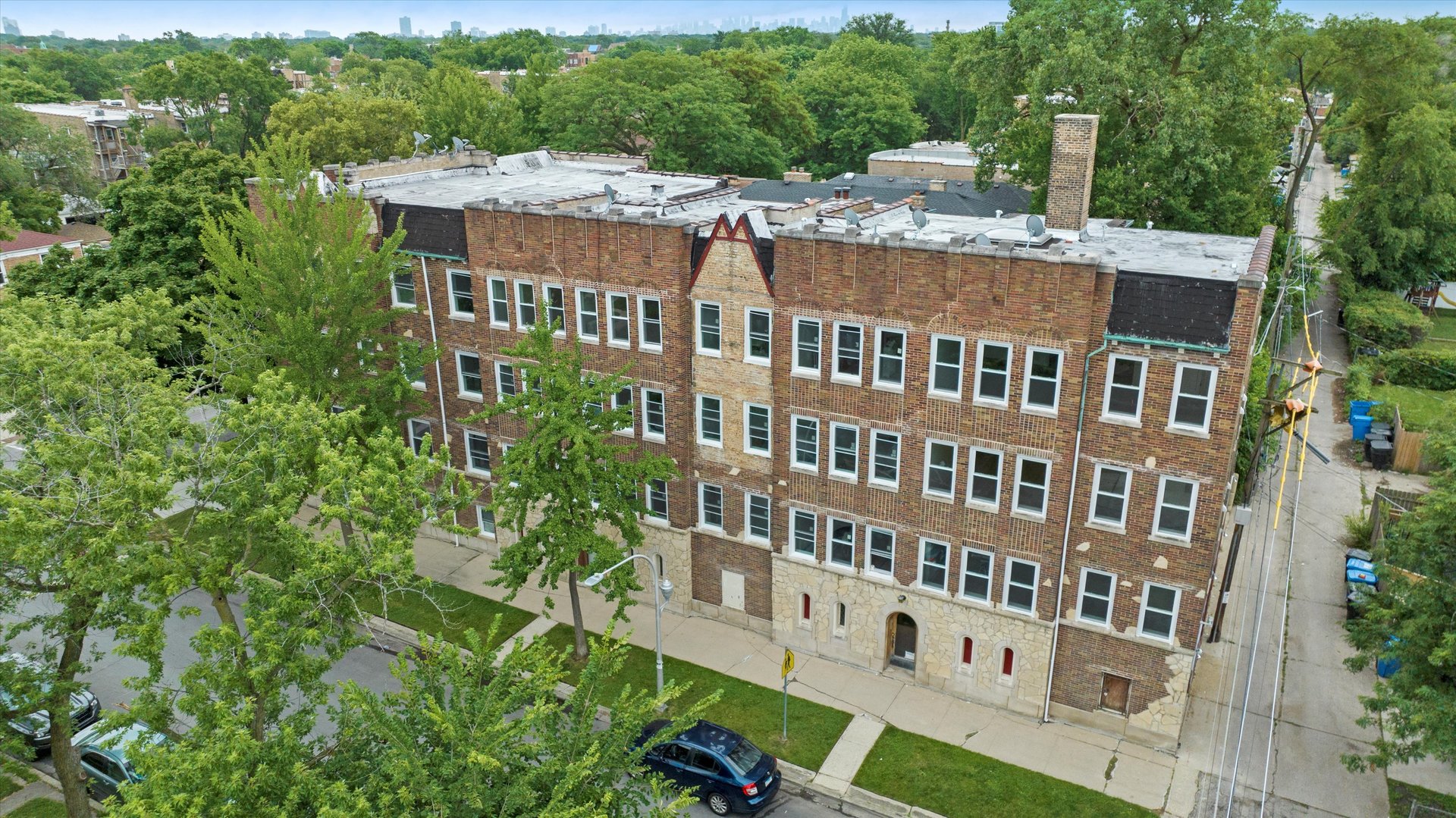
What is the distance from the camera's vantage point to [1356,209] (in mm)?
62438

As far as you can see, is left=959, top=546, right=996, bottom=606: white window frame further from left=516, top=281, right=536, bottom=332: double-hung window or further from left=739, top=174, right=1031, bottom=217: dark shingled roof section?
left=739, top=174, right=1031, bottom=217: dark shingled roof section

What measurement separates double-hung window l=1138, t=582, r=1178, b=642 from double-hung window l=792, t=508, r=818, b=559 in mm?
9084

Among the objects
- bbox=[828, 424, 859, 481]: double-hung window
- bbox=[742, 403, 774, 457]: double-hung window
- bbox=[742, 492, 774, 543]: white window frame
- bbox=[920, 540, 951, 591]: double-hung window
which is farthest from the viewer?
bbox=[742, 492, 774, 543]: white window frame

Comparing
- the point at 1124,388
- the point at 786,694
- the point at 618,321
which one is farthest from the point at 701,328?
the point at 1124,388

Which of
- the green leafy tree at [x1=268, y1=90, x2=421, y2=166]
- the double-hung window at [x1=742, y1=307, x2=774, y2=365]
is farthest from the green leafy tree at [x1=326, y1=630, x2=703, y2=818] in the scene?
the green leafy tree at [x1=268, y1=90, x2=421, y2=166]

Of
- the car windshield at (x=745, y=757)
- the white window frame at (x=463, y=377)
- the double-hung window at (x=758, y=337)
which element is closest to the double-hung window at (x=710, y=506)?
the double-hung window at (x=758, y=337)

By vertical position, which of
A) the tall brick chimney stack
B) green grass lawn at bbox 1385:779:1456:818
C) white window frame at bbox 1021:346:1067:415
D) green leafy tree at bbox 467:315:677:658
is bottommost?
green grass lawn at bbox 1385:779:1456:818

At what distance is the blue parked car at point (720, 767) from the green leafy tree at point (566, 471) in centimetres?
405

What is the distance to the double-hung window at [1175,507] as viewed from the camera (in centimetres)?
2364

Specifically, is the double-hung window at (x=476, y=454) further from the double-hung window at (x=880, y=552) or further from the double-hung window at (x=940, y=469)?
the double-hung window at (x=940, y=469)

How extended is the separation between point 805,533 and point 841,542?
1.21m

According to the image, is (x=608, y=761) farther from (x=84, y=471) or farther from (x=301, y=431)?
(x=84, y=471)

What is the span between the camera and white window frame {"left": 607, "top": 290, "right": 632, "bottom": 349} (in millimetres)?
29953

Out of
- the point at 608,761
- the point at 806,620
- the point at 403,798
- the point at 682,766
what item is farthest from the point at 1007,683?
the point at 403,798
